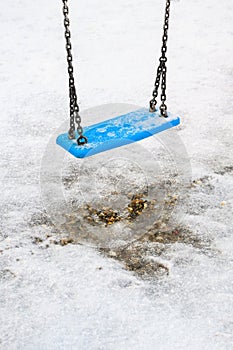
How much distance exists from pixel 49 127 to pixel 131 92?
0.99m

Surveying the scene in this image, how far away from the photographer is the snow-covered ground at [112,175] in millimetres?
2168

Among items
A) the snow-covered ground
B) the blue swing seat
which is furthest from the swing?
the snow-covered ground

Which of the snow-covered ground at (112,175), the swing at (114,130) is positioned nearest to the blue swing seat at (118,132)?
the swing at (114,130)

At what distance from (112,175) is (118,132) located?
488 mm

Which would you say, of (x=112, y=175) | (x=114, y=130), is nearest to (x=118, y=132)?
(x=114, y=130)

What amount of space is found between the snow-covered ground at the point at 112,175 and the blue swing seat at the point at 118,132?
1.43ft

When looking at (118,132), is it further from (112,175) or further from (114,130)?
(112,175)

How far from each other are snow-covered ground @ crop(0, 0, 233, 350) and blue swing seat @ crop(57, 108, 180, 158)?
0.43m

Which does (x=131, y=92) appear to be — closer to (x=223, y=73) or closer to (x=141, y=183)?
(x=223, y=73)

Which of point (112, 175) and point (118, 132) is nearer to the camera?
point (118, 132)

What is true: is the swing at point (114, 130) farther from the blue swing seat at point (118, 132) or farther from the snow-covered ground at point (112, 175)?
the snow-covered ground at point (112, 175)

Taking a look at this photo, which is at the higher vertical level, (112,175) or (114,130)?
(114,130)

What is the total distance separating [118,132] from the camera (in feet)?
9.54

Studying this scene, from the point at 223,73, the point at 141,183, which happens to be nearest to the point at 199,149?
the point at 141,183
